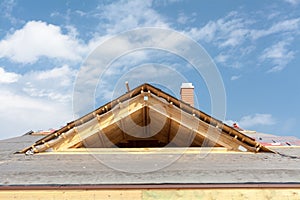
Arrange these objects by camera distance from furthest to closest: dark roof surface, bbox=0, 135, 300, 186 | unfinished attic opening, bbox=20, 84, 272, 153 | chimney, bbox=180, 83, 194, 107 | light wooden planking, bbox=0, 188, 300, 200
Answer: chimney, bbox=180, 83, 194, 107
unfinished attic opening, bbox=20, 84, 272, 153
dark roof surface, bbox=0, 135, 300, 186
light wooden planking, bbox=0, 188, 300, 200

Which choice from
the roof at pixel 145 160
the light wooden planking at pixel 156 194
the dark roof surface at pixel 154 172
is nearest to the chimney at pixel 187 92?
the roof at pixel 145 160

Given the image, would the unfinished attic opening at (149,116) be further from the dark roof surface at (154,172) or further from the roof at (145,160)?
the dark roof surface at (154,172)

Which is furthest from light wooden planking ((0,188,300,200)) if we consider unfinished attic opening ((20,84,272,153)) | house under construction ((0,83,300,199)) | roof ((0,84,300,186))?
unfinished attic opening ((20,84,272,153))

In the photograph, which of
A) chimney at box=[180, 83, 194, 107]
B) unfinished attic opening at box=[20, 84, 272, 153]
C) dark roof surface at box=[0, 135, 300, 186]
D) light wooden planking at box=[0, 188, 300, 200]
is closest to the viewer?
light wooden planking at box=[0, 188, 300, 200]

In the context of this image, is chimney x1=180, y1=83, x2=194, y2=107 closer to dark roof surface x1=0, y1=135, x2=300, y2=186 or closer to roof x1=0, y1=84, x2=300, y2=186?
roof x1=0, y1=84, x2=300, y2=186

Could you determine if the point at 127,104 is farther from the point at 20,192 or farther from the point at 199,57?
the point at 20,192

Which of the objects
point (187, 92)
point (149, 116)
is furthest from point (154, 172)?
point (187, 92)

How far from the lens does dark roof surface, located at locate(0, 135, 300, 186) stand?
450cm

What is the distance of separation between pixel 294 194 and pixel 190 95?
804 centimetres

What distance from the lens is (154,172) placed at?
488cm

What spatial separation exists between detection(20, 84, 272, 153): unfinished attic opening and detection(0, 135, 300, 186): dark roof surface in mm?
263

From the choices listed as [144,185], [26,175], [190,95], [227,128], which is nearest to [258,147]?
[227,128]

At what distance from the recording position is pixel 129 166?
5.22 m

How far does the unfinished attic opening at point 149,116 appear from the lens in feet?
20.6
